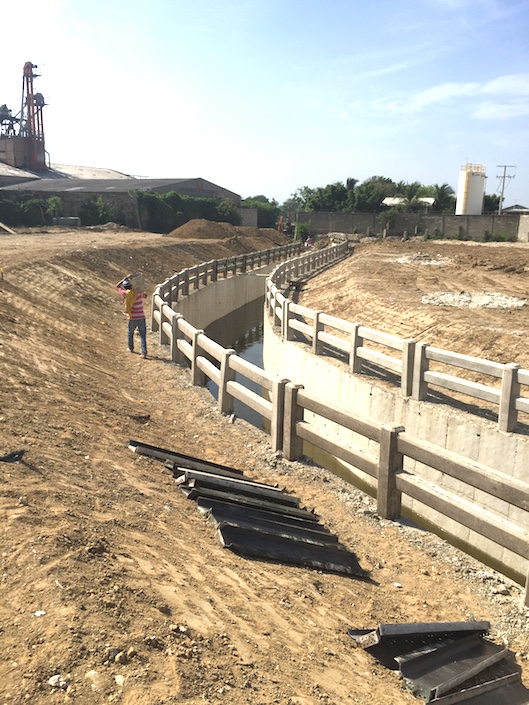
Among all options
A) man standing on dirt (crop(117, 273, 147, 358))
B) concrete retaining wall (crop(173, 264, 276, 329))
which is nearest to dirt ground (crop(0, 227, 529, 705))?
man standing on dirt (crop(117, 273, 147, 358))

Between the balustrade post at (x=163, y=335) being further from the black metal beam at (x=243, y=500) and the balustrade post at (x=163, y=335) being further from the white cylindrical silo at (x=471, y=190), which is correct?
the white cylindrical silo at (x=471, y=190)

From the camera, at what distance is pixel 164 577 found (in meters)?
4.04

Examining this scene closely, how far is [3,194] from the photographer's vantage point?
48219 millimetres

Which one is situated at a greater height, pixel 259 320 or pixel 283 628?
pixel 283 628

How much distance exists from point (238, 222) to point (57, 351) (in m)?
52.7

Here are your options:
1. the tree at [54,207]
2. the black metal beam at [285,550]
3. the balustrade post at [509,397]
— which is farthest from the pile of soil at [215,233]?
the black metal beam at [285,550]

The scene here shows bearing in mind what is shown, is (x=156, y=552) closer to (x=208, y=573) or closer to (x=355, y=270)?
(x=208, y=573)

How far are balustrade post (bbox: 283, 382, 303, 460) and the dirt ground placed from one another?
17cm

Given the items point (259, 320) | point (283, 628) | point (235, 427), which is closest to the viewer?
point (283, 628)

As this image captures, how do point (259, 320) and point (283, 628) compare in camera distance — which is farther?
point (259, 320)

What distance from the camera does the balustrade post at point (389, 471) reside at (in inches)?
233

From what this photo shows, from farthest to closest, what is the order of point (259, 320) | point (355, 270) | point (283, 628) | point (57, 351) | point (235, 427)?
point (259, 320) → point (355, 270) → point (57, 351) → point (235, 427) → point (283, 628)

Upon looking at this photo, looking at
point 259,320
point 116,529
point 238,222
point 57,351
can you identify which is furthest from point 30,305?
point 238,222

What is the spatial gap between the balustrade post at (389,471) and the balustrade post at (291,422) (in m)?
1.45
